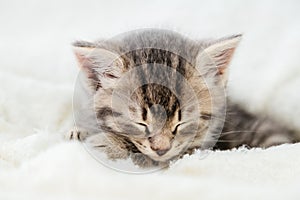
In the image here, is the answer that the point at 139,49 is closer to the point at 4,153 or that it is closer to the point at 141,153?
the point at 141,153

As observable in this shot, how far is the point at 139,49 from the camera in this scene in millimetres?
1330

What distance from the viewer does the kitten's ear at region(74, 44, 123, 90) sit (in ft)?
4.27

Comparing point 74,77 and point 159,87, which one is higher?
point 159,87

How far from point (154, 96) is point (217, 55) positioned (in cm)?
20

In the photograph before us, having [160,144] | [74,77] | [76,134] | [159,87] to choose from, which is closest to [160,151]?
[160,144]

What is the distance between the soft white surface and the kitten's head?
81 mm

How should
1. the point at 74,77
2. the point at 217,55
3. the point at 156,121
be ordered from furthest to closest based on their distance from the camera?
the point at 74,77
the point at 217,55
the point at 156,121

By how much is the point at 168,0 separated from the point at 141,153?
62cm

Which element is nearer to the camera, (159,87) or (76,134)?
(159,87)

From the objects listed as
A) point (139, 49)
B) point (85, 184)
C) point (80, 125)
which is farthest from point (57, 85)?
point (85, 184)

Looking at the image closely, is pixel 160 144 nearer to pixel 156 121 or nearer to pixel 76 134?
pixel 156 121

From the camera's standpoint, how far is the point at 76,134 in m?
1.39

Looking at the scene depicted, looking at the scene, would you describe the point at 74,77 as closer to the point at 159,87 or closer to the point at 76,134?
the point at 76,134

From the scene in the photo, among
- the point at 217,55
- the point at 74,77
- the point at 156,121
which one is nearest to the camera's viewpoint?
the point at 156,121
